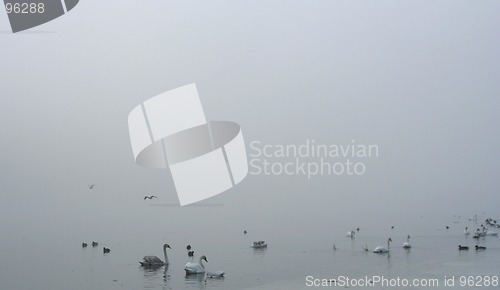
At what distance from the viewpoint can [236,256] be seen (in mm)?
27109

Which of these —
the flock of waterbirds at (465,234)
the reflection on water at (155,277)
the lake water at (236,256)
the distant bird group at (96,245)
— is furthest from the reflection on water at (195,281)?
the flock of waterbirds at (465,234)

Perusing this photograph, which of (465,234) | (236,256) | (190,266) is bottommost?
(465,234)

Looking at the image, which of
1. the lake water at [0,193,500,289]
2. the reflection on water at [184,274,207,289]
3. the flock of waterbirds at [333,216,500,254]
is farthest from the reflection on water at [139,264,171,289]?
the flock of waterbirds at [333,216,500,254]

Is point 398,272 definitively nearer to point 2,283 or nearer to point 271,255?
point 271,255

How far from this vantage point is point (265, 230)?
135 feet

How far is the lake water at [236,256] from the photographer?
21.2m

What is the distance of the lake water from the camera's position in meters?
21.2

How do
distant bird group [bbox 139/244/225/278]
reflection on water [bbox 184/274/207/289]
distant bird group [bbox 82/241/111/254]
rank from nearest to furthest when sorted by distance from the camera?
reflection on water [bbox 184/274/207/289], distant bird group [bbox 139/244/225/278], distant bird group [bbox 82/241/111/254]

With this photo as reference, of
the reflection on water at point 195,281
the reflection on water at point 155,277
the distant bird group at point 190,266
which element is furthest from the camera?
the distant bird group at point 190,266

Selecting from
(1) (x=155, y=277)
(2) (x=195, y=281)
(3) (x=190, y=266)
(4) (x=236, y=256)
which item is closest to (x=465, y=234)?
(4) (x=236, y=256)

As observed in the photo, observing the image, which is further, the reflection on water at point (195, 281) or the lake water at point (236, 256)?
the lake water at point (236, 256)

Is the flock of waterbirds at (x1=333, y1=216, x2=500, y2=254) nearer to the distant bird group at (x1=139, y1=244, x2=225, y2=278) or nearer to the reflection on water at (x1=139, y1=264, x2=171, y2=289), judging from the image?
the distant bird group at (x1=139, y1=244, x2=225, y2=278)

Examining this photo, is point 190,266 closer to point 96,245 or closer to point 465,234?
point 96,245

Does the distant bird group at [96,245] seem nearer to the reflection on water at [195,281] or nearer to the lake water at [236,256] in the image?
the lake water at [236,256]
